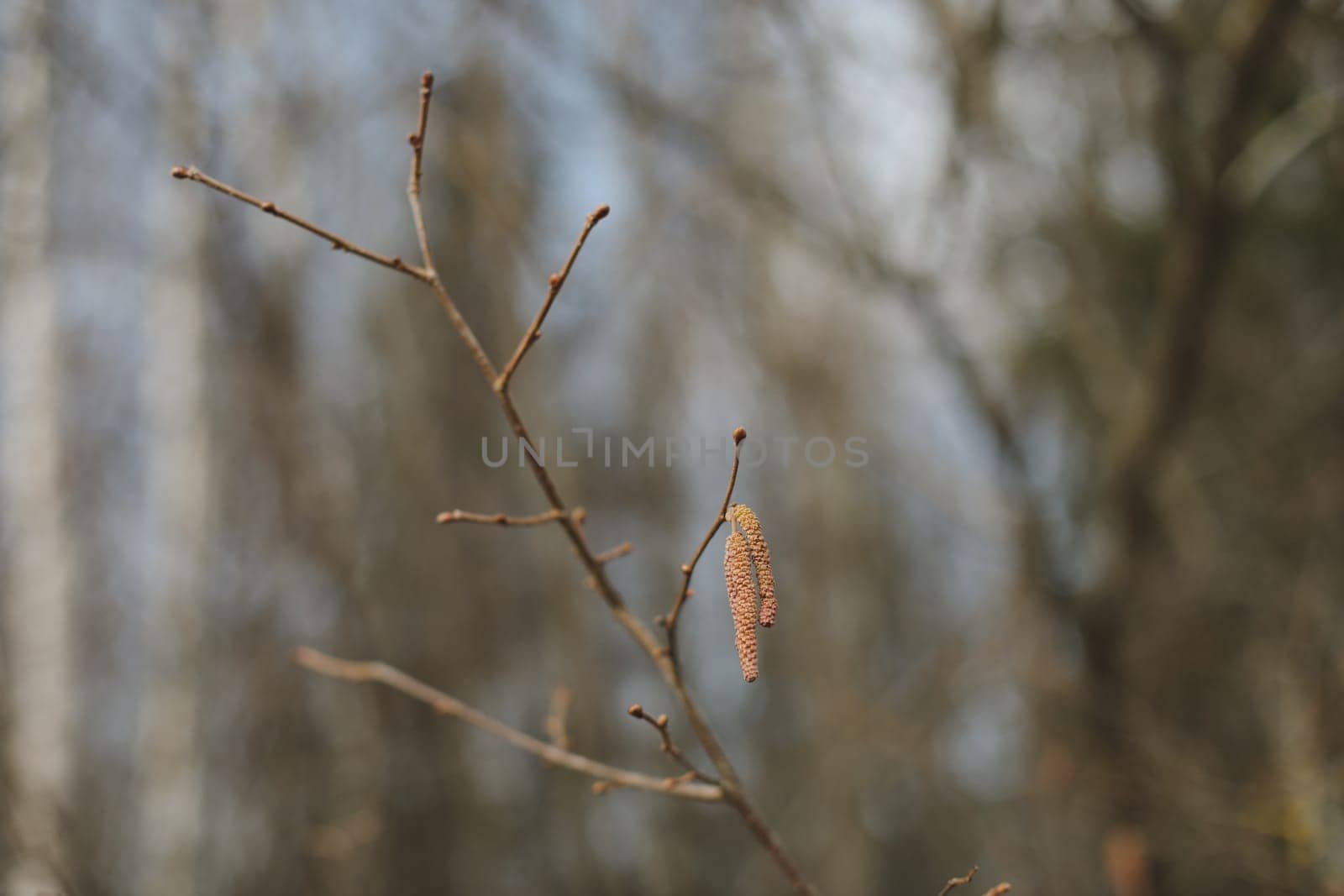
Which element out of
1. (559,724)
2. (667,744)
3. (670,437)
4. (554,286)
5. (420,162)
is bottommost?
(667,744)

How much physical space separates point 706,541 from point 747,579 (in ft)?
0.13

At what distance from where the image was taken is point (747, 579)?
0.68 m

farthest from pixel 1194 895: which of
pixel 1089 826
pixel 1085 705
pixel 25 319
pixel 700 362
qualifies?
pixel 25 319

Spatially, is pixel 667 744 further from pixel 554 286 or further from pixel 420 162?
pixel 420 162

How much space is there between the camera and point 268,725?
3982 mm

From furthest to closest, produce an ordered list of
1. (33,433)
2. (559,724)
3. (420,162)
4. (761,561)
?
(33,433) → (559,724) → (420,162) → (761,561)

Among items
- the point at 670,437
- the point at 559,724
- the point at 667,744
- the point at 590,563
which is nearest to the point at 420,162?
the point at 590,563

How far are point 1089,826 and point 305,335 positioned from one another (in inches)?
158

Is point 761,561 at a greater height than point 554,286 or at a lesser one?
lesser

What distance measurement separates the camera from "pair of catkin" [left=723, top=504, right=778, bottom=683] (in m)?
0.67

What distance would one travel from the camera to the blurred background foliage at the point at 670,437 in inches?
99.8

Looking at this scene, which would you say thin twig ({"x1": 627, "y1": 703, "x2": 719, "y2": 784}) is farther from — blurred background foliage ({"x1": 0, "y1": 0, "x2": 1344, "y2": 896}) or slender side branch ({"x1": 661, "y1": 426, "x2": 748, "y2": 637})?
blurred background foliage ({"x1": 0, "y1": 0, "x2": 1344, "y2": 896})

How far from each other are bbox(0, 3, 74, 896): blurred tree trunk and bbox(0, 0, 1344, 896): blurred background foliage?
0.02 m

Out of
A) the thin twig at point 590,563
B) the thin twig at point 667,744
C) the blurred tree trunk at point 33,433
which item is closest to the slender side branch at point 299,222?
the thin twig at point 590,563
